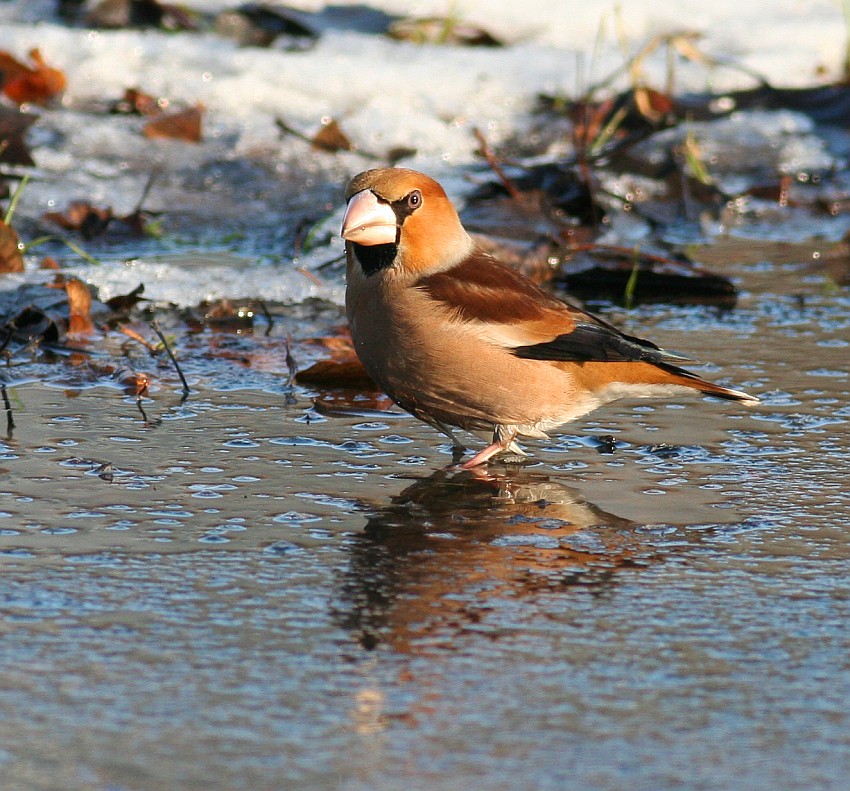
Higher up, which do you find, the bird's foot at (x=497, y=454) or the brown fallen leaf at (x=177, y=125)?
the brown fallen leaf at (x=177, y=125)

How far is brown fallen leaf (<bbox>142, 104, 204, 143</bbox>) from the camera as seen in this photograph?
23.8 feet

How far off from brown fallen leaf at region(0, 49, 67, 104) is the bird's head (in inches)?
155

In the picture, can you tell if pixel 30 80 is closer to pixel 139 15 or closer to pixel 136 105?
pixel 136 105

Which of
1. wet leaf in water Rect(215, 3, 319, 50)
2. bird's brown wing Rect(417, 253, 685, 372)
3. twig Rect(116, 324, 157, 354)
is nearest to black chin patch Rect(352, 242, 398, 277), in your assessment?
bird's brown wing Rect(417, 253, 685, 372)

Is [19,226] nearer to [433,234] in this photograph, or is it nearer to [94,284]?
[94,284]

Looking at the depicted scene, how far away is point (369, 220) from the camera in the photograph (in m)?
4.15

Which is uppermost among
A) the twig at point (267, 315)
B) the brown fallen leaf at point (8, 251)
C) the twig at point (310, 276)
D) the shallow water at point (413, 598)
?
the brown fallen leaf at point (8, 251)

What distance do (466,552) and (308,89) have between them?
17.4ft

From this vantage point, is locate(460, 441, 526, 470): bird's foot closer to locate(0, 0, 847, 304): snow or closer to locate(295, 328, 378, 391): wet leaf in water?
locate(295, 328, 378, 391): wet leaf in water

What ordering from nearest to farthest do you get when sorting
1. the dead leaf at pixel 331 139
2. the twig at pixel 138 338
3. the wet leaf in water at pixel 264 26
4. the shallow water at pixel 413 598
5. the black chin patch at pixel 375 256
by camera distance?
the shallow water at pixel 413 598 < the black chin patch at pixel 375 256 < the twig at pixel 138 338 < the dead leaf at pixel 331 139 < the wet leaf in water at pixel 264 26

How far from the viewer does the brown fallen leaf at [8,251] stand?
17.3 ft

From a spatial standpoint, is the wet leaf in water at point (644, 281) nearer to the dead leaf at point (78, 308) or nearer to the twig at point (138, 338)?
the twig at point (138, 338)

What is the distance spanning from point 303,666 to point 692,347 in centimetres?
287

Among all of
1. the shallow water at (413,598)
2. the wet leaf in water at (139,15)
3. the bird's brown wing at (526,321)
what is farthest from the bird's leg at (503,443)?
the wet leaf in water at (139,15)
